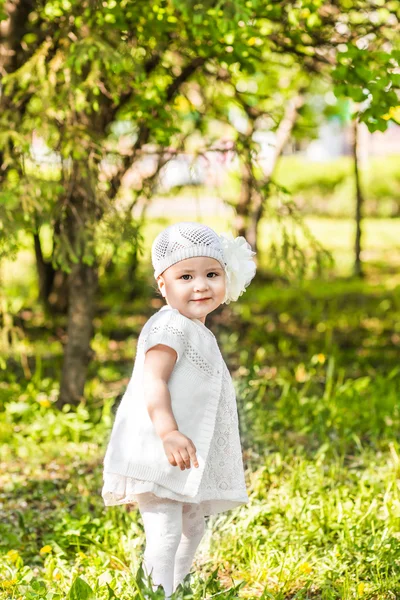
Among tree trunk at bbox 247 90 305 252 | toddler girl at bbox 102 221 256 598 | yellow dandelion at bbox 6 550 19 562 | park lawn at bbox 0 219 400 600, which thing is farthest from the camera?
tree trunk at bbox 247 90 305 252

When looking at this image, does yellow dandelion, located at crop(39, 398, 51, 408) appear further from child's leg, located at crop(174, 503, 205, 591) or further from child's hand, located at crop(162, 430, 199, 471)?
child's hand, located at crop(162, 430, 199, 471)

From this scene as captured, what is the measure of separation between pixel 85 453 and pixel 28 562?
3.60 feet

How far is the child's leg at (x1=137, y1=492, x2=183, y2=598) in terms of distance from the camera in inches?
99.6

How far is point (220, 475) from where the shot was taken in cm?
262

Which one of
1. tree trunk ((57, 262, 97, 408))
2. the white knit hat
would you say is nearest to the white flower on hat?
the white knit hat

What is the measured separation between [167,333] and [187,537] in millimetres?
742

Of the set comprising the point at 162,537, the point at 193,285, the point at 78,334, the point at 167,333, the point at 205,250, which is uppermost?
the point at 205,250

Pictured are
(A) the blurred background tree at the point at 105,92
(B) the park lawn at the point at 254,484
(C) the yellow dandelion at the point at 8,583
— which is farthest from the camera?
→ (A) the blurred background tree at the point at 105,92

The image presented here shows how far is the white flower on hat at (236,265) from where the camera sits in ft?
8.56

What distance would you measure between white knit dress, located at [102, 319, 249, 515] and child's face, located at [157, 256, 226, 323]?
7cm

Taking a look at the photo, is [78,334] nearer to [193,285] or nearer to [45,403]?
[45,403]

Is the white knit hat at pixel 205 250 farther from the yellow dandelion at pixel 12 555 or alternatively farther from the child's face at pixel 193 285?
the yellow dandelion at pixel 12 555

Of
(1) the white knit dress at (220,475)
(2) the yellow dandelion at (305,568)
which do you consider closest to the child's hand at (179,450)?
(1) the white knit dress at (220,475)

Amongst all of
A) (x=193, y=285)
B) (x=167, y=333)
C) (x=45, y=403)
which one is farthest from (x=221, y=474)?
(x=45, y=403)
